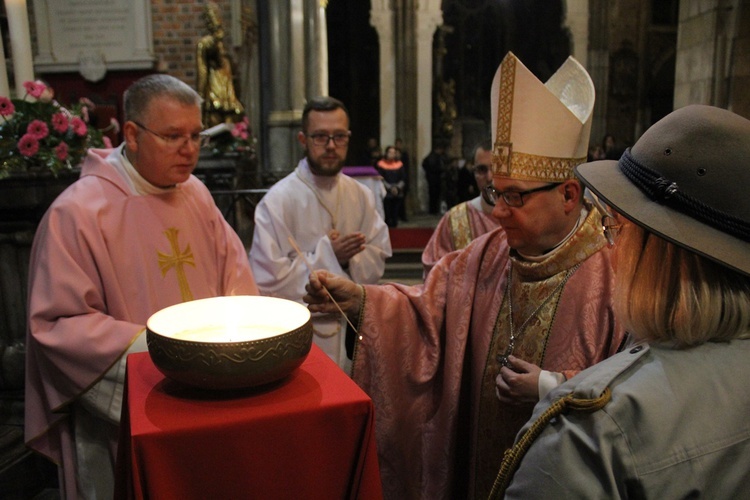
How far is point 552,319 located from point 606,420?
99 cm

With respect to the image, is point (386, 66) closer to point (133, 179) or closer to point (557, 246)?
point (133, 179)

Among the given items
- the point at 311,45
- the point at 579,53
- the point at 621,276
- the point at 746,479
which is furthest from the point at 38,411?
the point at 579,53

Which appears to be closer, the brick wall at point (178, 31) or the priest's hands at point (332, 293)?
the priest's hands at point (332, 293)

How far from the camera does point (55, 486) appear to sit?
106 inches

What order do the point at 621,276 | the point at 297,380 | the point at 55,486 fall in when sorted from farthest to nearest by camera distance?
the point at 55,486
the point at 297,380
the point at 621,276

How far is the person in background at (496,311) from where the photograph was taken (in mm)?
1772

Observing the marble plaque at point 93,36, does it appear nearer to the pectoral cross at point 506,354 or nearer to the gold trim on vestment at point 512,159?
the gold trim on vestment at point 512,159

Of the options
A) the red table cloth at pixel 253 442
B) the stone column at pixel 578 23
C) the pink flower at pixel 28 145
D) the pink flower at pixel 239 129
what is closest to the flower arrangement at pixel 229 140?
the pink flower at pixel 239 129

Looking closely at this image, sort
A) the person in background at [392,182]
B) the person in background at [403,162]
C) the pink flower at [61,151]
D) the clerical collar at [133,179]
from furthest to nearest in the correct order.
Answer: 1. the person in background at [403,162]
2. the person in background at [392,182]
3. the pink flower at [61,151]
4. the clerical collar at [133,179]

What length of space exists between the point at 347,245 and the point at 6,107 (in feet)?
5.43

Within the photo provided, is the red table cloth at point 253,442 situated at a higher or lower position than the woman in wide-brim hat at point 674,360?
lower

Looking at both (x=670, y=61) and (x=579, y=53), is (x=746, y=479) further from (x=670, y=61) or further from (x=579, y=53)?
(x=670, y=61)

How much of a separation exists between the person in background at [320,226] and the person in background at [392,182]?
7.65 metres

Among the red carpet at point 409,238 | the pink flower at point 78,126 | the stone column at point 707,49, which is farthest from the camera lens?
the red carpet at point 409,238
